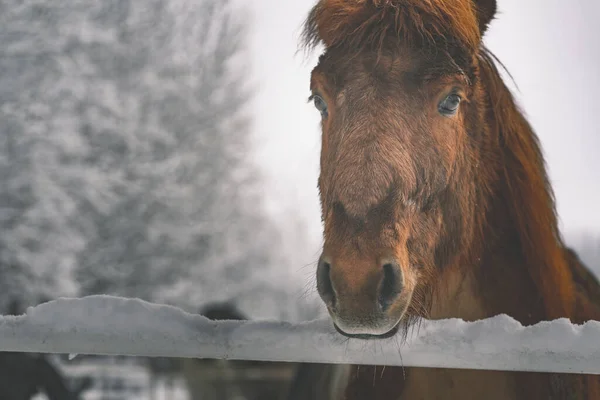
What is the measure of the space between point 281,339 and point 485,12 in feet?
2.70

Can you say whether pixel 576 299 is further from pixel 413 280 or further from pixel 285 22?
pixel 285 22

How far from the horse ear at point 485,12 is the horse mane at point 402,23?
9 centimetres

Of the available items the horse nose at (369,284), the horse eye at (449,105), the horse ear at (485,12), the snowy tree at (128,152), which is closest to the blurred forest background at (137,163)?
the snowy tree at (128,152)

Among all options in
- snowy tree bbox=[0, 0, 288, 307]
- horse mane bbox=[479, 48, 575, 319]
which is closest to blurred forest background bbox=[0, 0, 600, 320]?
snowy tree bbox=[0, 0, 288, 307]

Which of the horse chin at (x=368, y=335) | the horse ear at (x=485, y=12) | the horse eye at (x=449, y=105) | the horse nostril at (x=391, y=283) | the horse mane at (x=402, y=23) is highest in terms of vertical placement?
the horse mane at (x=402, y=23)

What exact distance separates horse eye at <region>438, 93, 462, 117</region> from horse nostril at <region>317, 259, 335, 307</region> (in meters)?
0.40

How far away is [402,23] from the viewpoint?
41.7 inches

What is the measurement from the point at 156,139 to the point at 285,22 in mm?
1922

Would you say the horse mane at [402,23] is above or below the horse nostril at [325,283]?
above

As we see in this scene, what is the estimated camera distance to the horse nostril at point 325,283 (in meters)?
0.86

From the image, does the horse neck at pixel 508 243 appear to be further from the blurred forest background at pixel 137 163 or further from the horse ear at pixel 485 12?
the blurred forest background at pixel 137 163

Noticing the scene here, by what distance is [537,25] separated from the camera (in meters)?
A: 2.76

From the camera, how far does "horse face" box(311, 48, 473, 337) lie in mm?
848

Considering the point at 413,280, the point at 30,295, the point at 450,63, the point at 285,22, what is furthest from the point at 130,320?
the point at 30,295
